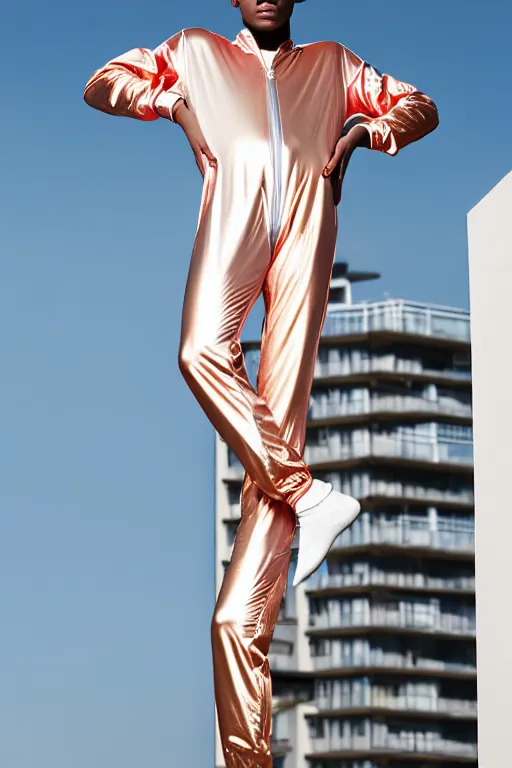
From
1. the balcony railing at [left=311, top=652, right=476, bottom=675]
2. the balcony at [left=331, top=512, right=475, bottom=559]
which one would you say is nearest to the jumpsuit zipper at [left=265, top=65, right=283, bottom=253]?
the balcony railing at [left=311, top=652, right=476, bottom=675]

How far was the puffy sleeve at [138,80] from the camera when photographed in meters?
3.63

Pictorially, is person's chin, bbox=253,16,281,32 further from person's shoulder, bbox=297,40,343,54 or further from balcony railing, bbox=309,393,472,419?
balcony railing, bbox=309,393,472,419

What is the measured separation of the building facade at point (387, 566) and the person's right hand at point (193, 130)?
211 inches

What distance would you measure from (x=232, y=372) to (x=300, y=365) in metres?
0.18

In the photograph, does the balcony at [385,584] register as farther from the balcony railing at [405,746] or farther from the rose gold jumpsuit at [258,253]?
the rose gold jumpsuit at [258,253]

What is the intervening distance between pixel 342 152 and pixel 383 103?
0.20 m

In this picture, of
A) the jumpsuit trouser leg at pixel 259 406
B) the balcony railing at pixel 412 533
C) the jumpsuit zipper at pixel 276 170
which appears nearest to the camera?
the jumpsuit trouser leg at pixel 259 406

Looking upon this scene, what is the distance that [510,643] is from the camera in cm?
375

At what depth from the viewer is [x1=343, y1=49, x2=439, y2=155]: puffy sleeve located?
3.65 meters

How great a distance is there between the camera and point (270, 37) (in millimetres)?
3693

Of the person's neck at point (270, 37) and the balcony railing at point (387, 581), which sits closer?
the person's neck at point (270, 37)

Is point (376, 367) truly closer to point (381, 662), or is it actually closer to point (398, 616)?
point (398, 616)


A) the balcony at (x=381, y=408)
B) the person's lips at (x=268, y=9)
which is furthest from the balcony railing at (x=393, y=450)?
the person's lips at (x=268, y=9)

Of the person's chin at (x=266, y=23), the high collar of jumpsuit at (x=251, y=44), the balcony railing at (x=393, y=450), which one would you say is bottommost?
the balcony railing at (x=393, y=450)
